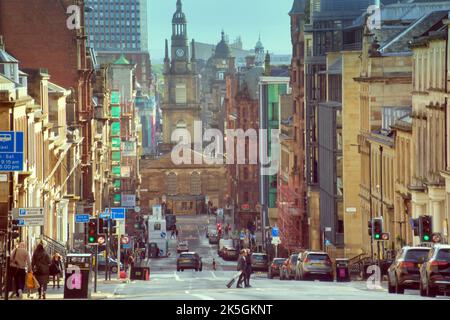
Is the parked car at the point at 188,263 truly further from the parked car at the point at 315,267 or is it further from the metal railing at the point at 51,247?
the parked car at the point at 315,267

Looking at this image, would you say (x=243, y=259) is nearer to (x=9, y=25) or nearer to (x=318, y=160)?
(x=9, y=25)

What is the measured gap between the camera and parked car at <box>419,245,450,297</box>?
33.3 m

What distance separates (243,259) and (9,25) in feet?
184

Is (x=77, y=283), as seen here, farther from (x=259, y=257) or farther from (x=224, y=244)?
(x=224, y=244)

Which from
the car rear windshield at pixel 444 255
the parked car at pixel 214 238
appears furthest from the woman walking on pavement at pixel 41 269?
the parked car at pixel 214 238

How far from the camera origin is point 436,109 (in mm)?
63250

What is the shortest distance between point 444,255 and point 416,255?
14.5 ft

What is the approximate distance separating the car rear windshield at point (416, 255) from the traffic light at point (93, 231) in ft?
64.2

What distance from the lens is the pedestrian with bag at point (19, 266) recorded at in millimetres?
37594

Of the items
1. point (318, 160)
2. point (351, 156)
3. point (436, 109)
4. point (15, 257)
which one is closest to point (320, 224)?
point (318, 160)

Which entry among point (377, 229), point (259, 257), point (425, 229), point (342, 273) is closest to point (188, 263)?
point (259, 257)

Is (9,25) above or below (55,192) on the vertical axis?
above
